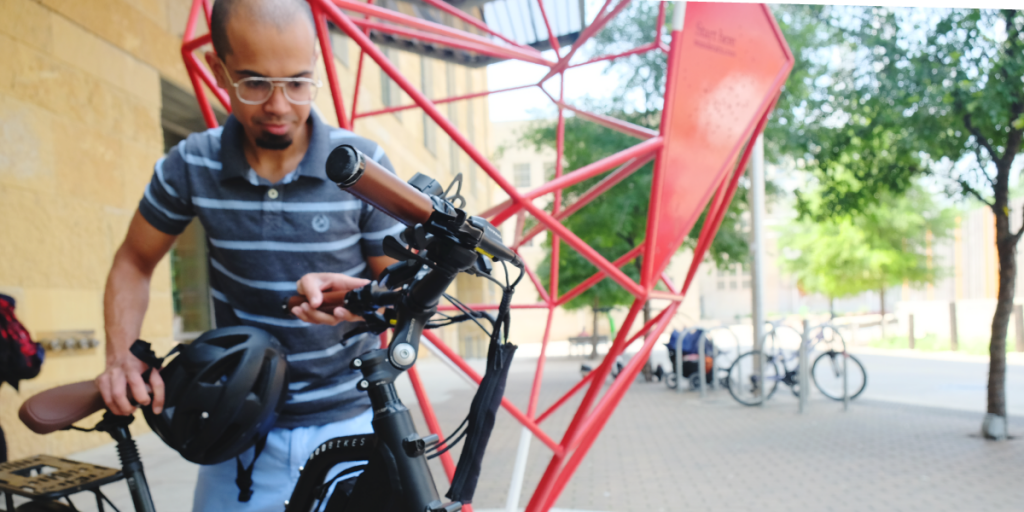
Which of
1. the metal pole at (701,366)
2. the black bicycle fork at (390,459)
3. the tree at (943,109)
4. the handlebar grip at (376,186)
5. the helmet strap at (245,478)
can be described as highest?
the tree at (943,109)

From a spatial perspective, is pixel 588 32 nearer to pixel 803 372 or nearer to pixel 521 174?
pixel 803 372

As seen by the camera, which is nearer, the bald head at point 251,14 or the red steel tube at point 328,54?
the bald head at point 251,14

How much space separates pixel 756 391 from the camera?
10.1 m

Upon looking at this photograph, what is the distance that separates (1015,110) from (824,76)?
17.0 feet

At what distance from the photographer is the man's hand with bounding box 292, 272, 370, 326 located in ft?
4.05

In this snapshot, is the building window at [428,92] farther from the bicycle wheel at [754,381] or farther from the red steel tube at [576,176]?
the red steel tube at [576,176]

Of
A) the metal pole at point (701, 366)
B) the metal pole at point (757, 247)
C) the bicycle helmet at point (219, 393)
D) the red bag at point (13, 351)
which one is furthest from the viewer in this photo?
the metal pole at point (701, 366)

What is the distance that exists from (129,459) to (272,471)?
0.29 meters

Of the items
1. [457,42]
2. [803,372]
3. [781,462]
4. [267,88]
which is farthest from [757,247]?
[267,88]

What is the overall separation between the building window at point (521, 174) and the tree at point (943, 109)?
102 ft

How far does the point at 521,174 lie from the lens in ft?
133

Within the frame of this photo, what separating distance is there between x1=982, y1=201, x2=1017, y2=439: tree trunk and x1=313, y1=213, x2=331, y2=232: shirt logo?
6850 mm

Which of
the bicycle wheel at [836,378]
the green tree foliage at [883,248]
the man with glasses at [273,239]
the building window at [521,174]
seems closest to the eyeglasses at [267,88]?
the man with glasses at [273,239]

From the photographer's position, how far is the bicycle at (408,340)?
1.04m
